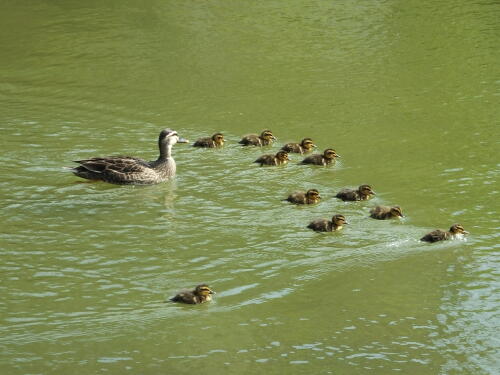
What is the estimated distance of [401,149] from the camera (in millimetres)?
10859

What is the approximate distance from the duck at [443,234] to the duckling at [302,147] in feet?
8.80

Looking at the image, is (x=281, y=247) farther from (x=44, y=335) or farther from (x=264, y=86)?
(x=264, y=86)

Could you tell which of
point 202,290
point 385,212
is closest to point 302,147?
point 385,212

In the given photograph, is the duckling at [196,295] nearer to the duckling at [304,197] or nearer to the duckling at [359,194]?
the duckling at [304,197]

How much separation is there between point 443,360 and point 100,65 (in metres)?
8.79

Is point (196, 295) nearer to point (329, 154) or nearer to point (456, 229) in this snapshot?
point (456, 229)

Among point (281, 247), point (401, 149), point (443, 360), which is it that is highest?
point (401, 149)

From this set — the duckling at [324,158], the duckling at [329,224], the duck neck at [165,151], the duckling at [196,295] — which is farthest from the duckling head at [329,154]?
the duckling at [196,295]

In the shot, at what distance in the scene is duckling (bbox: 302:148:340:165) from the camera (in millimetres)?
10430

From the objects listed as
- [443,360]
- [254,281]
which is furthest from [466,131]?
[443,360]

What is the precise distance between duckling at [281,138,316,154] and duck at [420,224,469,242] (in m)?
2.68

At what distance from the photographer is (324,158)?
10.5 m

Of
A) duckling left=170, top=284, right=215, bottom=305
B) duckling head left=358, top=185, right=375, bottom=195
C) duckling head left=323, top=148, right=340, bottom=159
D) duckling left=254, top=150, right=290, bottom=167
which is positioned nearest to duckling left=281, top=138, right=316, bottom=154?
duckling left=254, top=150, right=290, bottom=167

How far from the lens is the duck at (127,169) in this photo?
33.8 feet
